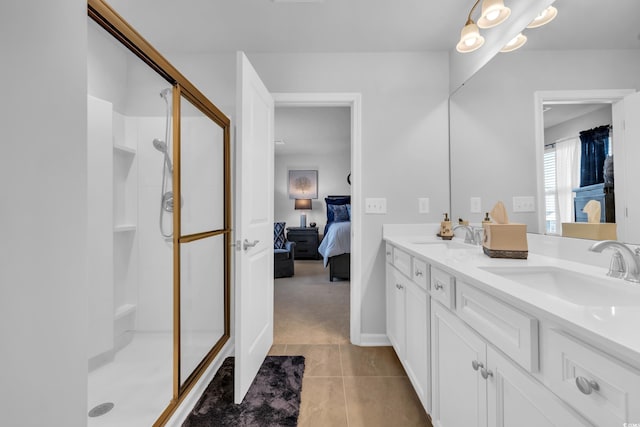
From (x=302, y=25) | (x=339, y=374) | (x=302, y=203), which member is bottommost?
(x=339, y=374)

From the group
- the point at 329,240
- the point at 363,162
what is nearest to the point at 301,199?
the point at 329,240

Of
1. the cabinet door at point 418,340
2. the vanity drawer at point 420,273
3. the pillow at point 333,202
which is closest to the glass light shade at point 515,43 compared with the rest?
the vanity drawer at point 420,273

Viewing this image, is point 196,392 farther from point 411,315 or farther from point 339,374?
point 411,315

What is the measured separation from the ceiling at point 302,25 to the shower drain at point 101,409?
2231mm

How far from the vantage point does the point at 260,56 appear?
227cm

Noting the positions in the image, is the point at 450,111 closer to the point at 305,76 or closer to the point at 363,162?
the point at 363,162

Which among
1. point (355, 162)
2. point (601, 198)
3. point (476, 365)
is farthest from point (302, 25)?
point (476, 365)

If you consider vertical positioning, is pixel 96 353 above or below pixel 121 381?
above

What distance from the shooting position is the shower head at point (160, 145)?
1.67 meters

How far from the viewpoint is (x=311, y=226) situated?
21.5 ft

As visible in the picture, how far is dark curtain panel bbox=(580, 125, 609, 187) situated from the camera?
1064mm

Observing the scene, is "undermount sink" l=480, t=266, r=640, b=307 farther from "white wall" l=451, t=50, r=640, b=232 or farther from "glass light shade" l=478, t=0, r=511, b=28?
"glass light shade" l=478, t=0, r=511, b=28

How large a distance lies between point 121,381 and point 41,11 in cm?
163

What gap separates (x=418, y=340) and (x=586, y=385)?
0.96 m
